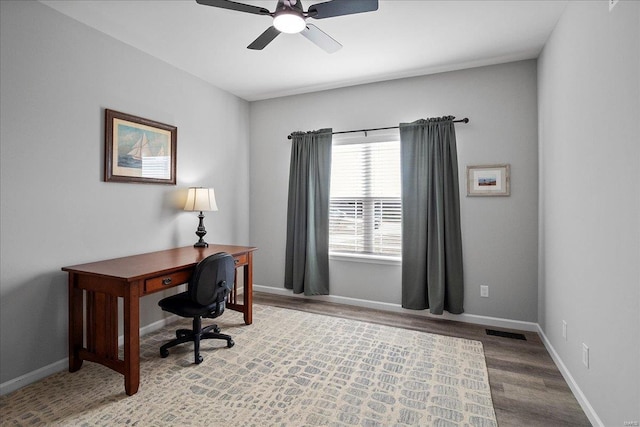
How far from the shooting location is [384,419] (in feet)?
6.05

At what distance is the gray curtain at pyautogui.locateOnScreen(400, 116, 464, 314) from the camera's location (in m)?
3.33

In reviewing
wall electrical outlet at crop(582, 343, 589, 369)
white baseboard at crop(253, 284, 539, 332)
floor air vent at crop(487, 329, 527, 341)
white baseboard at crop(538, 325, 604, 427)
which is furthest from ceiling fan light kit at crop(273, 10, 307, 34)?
floor air vent at crop(487, 329, 527, 341)

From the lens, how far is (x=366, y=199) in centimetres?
388

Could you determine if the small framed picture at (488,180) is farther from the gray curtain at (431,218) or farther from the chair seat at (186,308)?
the chair seat at (186,308)

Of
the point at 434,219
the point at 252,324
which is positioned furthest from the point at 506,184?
the point at 252,324

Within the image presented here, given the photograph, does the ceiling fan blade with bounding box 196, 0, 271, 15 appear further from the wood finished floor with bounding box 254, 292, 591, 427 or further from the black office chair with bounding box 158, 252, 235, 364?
the wood finished floor with bounding box 254, 292, 591, 427

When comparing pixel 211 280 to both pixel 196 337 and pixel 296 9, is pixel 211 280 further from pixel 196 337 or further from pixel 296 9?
pixel 296 9

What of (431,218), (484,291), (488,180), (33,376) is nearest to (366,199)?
(431,218)

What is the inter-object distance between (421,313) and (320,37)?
298 centimetres

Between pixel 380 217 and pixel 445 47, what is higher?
pixel 445 47

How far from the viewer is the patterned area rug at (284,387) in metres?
1.86

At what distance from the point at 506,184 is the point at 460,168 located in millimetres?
471

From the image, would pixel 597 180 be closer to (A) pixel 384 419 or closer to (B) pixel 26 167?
(A) pixel 384 419

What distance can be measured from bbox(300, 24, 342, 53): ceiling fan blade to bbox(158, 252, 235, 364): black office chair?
5.93 feet
